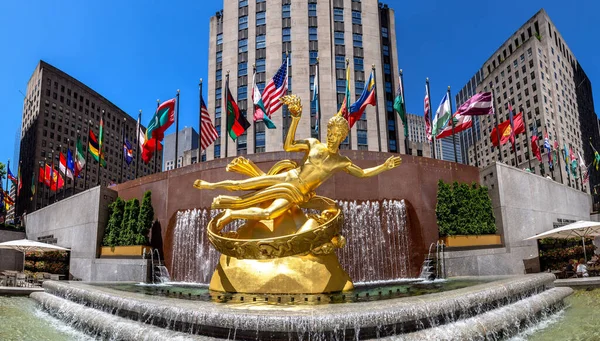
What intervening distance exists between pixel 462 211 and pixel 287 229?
10.4 meters

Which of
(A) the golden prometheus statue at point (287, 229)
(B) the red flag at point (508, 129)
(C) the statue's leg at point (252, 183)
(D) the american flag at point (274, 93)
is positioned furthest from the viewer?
(B) the red flag at point (508, 129)

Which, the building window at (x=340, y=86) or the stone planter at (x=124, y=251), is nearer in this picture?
the stone planter at (x=124, y=251)

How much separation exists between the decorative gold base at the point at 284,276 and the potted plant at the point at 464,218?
9123mm

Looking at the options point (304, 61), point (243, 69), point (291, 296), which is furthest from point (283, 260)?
point (243, 69)

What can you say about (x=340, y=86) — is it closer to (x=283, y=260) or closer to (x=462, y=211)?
(x=462, y=211)

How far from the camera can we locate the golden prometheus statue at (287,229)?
9.66 meters

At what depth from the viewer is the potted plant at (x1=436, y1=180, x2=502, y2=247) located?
17812 mm

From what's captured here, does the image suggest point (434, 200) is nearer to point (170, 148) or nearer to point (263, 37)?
point (263, 37)

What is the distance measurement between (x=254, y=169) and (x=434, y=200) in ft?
32.3

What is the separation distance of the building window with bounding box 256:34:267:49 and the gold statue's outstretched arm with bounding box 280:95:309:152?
38447mm

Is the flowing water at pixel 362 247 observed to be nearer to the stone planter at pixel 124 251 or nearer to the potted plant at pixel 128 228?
the stone planter at pixel 124 251

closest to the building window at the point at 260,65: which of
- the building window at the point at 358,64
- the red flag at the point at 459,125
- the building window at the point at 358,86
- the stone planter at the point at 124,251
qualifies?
the building window at the point at 358,64

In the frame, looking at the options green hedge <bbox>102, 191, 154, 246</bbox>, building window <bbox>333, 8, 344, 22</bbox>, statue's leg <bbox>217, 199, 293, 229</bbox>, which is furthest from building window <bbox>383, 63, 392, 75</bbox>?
statue's leg <bbox>217, 199, 293, 229</bbox>

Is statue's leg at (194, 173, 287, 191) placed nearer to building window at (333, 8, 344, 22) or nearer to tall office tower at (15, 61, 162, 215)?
building window at (333, 8, 344, 22)
